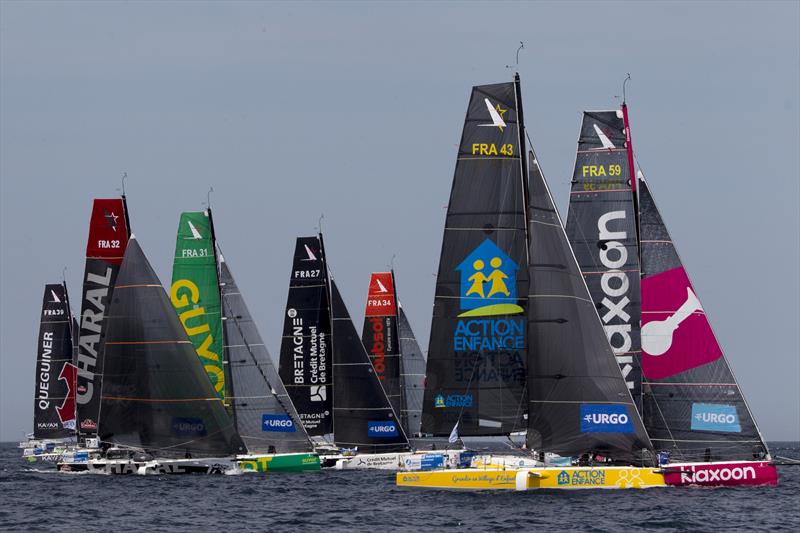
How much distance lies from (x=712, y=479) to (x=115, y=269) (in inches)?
1070

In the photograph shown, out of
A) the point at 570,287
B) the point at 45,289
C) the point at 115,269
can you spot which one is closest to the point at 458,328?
the point at 570,287

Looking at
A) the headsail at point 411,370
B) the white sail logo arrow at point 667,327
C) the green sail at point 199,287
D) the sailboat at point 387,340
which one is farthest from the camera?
the headsail at point 411,370

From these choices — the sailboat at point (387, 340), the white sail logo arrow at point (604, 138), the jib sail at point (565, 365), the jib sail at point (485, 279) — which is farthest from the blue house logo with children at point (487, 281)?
the sailboat at point (387, 340)

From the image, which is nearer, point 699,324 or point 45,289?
point 699,324

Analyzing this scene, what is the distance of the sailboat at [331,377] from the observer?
59531mm

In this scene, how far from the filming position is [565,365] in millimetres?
38969

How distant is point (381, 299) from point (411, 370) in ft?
19.0

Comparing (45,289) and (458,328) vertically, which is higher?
(45,289)

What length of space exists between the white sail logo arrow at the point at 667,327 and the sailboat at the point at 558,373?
3806mm

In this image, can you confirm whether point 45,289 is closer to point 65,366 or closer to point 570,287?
point 65,366

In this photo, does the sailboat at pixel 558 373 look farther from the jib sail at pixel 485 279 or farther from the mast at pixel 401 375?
the mast at pixel 401 375

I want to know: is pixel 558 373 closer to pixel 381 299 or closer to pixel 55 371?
pixel 381 299

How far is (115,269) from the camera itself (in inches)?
2301

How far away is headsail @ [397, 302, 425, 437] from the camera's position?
7306cm
